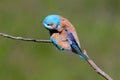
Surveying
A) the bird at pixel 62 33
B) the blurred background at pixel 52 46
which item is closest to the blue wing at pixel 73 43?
the bird at pixel 62 33

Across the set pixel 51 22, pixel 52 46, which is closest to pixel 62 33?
pixel 51 22

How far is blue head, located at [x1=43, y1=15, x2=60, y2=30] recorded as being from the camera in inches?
91.5

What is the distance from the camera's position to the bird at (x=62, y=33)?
230 cm

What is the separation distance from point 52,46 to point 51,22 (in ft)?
8.13

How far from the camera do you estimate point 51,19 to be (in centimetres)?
234

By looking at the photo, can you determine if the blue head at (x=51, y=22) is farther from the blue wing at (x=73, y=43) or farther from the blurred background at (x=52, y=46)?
the blurred background at (x=52, y=46)

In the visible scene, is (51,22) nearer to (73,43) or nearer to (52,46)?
(73,43)

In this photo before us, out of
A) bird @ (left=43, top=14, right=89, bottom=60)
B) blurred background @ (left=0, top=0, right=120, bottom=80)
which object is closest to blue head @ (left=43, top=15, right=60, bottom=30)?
bird @ (left=43, top=14, right=89, bottom=60)

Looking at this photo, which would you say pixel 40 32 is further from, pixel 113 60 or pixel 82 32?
pixel 113 60

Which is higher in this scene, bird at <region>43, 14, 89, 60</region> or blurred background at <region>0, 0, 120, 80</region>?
bird at <region>43, 14, 89, 60</region>

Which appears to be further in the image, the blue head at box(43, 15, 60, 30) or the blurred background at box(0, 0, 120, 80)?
the blurred background at box(0, 0, 120, 80)

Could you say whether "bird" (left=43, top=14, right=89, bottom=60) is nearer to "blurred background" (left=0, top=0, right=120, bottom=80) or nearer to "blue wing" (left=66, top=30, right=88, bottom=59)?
"blue wing" (left=66, top=30, right=88, bottom=59)

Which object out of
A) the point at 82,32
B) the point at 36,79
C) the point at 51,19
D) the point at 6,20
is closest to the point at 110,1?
the point at 82,32

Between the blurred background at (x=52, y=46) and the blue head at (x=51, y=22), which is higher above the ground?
the blue head at (x=51, y=22)
